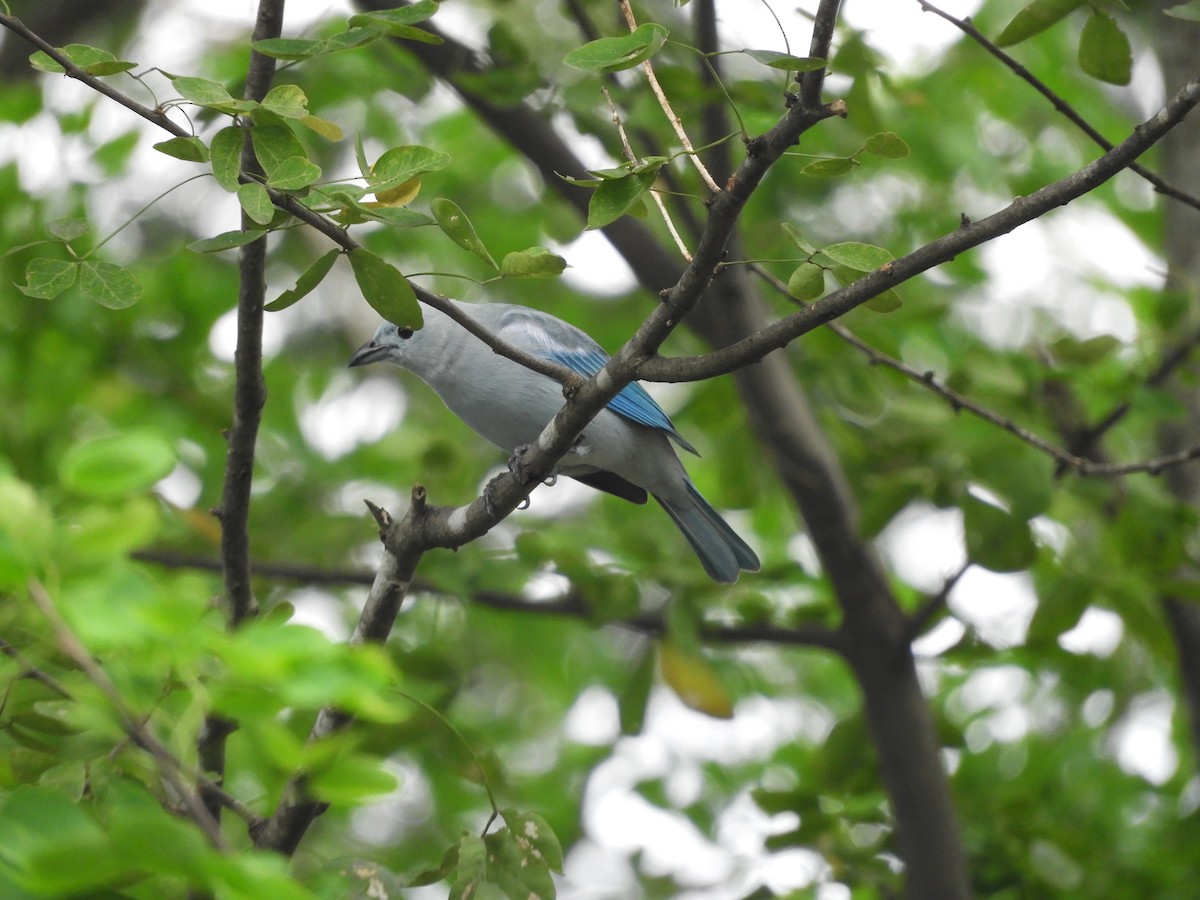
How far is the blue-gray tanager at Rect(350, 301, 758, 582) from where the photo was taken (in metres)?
4.59

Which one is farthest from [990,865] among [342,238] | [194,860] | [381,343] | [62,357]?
[62,357]

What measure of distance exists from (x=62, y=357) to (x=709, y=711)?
10.6ft

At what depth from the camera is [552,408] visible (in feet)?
14.8

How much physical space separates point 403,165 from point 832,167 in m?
0.81

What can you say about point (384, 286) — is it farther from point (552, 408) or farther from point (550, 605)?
point (550, 605)

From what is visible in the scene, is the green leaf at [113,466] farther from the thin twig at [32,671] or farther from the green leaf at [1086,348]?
the green leaf at [1086,348]

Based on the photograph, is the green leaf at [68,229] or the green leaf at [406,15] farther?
the green leaf at [68,229]

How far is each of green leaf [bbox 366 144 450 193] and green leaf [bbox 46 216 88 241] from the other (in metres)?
0.64

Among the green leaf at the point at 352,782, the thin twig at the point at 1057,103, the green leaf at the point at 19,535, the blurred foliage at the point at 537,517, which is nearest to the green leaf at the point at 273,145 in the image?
the blurred foliage at the point at 537,517

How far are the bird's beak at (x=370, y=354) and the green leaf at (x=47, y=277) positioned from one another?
8.79ft

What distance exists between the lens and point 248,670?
122cm

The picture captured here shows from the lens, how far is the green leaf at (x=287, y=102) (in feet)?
7.22

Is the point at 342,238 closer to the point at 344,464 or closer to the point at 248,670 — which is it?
the point at 248,670

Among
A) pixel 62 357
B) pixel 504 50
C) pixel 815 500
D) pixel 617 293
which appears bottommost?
pixel 815 500
